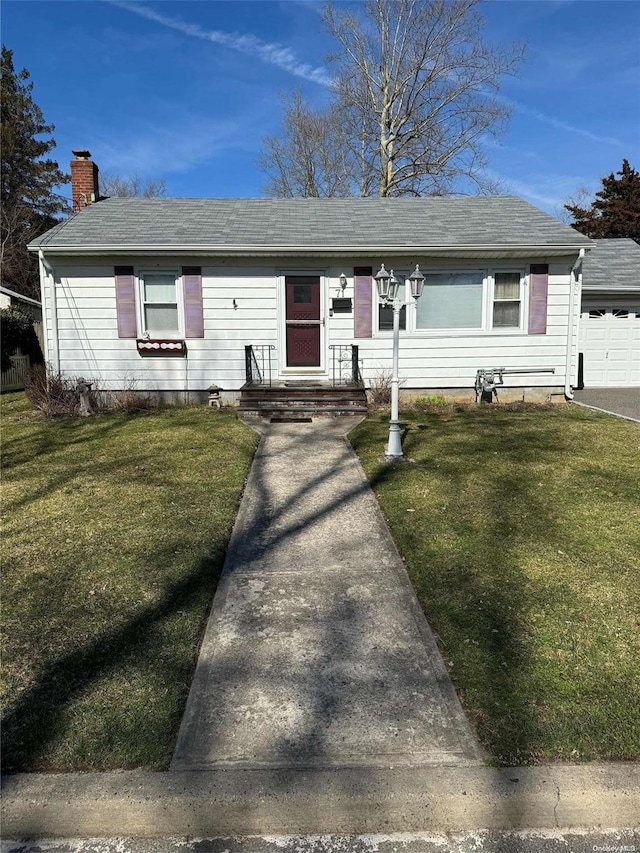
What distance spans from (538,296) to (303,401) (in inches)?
→ 201

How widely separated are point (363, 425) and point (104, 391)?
5259mm

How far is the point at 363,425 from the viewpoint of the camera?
353 inches

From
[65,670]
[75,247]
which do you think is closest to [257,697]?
[65,670]

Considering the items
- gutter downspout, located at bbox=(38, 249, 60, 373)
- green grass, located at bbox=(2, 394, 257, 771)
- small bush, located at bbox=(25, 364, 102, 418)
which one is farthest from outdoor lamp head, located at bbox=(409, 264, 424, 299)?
gutter downspout, located at bbox=(38, 249, 60, 373)

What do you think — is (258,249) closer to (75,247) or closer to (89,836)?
(75,247)

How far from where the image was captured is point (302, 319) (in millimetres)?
10961

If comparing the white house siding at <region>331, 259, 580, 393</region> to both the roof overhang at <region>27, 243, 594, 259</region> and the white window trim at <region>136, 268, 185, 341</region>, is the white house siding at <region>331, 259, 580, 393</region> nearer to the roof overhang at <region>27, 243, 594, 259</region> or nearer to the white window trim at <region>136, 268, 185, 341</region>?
the roof overhang at <region>27, 243, 594, 259</region>

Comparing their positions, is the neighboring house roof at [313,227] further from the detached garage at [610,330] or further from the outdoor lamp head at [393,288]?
the outdoor lamp head at [393,288]

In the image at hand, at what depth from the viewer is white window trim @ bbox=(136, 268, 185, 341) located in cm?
1063

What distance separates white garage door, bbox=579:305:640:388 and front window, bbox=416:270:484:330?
3.98 m

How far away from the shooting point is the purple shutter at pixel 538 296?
1073cm

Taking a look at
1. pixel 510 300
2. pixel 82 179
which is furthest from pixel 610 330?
pixel 82 179

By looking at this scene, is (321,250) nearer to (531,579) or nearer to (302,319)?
(302,319)

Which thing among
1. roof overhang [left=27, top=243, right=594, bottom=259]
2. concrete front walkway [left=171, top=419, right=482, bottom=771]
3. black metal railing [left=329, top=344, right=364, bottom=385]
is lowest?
concrete front walkway [left=171, top=419, right=482, bottom=771]
